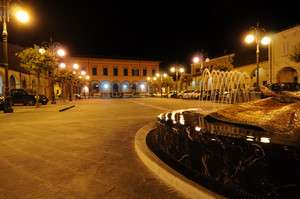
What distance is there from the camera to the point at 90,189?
2115mm

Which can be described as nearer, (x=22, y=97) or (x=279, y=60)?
(x=22, y=97)

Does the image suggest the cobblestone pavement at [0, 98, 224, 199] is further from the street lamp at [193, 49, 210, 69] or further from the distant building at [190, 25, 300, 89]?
the distant building at [190, 25, 300, 89]

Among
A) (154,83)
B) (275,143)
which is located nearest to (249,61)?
(154,83)

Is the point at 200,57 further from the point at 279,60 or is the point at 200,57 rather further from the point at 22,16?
the point at 22,16

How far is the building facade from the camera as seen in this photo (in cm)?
4714

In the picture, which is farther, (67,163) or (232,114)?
(232,114)

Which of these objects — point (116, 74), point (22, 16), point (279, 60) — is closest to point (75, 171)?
point (22, 16)

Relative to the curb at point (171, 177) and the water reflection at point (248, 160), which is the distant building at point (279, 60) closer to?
the curb at point (171, 177)

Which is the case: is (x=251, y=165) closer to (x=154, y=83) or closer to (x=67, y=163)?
(x=67, y=163)

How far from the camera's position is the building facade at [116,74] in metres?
47.1

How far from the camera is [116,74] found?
162ft

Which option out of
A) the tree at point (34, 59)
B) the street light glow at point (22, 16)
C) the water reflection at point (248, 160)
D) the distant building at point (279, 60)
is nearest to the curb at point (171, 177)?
the water reflection at point (248, 160)

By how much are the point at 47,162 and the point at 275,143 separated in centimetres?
330

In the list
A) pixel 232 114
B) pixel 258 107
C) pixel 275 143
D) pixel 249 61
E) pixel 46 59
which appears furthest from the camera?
pixel 249 61
